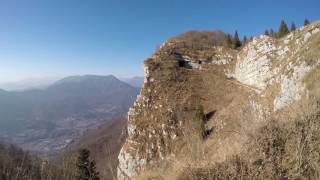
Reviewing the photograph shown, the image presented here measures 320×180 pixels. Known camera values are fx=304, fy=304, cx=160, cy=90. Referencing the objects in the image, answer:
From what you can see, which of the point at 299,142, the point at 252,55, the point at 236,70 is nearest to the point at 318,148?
the point at 299,142

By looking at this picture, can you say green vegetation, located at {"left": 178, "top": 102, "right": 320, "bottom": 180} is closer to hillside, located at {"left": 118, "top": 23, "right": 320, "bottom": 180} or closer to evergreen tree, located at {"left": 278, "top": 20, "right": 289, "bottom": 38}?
hillside, located at {"left": 118, "top": 23, "right": 320, "bottom": 180}

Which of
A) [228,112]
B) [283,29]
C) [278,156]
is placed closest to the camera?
[278,156]

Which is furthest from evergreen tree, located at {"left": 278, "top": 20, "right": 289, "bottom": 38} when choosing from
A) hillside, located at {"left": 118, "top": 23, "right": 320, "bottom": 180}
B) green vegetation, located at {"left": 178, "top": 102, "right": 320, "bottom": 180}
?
green vegetation, located at {"left": 178, "top": 102, "right": 320, "bottom": 180}

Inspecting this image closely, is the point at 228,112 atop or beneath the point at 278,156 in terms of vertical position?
beneath

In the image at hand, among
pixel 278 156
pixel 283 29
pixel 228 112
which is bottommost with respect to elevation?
pixel 228 112

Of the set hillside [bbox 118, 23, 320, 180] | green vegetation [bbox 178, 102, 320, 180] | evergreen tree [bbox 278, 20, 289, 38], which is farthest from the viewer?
evergreen tree [bbox 278, 20, 289, 38]

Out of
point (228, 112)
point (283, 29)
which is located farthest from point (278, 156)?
point (283, 29)

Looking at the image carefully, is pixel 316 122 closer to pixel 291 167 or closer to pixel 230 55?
pixel 291 167

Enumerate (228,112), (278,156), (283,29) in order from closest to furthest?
(278,156), (228,112), (283,29)

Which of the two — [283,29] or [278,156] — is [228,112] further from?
[278,156]

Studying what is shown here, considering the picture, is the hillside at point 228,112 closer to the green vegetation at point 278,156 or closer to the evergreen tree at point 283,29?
the green vegetation at point 278,156
